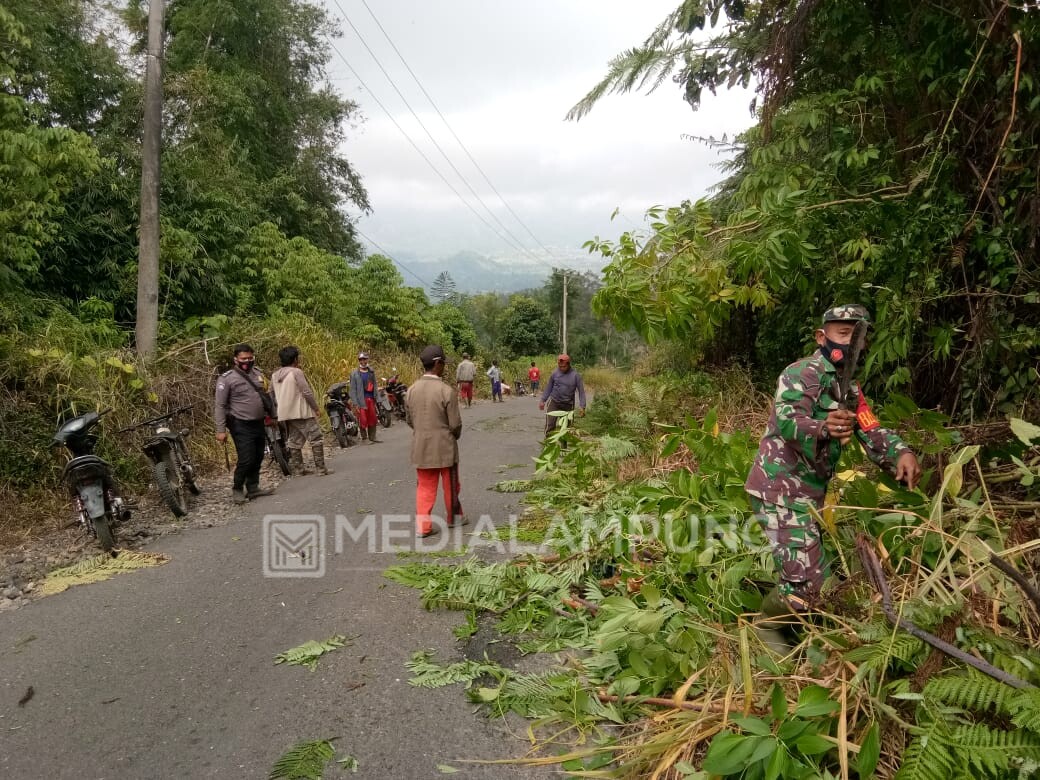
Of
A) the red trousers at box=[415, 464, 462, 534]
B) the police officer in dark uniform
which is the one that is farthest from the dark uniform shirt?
the red trousers at box=[415, 464, 462, 534]

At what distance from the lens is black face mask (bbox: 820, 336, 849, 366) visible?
10.3 feet

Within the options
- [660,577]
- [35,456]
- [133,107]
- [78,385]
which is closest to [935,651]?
[660,577]

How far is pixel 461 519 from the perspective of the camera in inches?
237

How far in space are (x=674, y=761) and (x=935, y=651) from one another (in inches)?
40.9

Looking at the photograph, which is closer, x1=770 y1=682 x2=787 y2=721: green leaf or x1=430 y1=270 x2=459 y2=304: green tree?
x1=770 y1=682 x2=787 y2=721: green leaf

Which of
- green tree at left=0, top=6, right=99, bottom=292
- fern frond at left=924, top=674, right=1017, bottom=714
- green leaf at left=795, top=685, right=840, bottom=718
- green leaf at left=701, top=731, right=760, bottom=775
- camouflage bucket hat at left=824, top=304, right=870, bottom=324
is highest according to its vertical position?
green tree at left=0, top=6, right=99, bottom=292

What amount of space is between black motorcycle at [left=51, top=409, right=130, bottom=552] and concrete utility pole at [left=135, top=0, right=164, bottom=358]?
403cm

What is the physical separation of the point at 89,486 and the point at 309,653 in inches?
127

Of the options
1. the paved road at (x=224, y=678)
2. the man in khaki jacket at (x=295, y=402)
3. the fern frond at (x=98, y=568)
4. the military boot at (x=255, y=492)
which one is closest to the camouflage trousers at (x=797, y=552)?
the paved road at (x=224, y=678)

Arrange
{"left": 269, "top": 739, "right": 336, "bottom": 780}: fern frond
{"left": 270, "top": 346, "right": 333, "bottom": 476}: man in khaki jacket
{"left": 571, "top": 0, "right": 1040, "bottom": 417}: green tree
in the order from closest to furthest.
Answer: {"left": 269, "top": 739, "right": 336, "bottom": 780}: fern frond < {"left": 571, "top": 0, "right": 1040, "bottom": 417}: green tree < {"left": 270, "top": 346, "right": 333, "bottom": 476}: man in khaki jacket

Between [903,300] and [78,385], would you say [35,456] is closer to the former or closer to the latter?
[78,385]

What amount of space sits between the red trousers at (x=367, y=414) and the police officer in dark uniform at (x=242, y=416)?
4.40 metres

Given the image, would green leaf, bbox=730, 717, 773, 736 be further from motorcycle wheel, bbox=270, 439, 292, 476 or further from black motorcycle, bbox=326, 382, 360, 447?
black motorcycle, bbox=326, 382, 360, 447

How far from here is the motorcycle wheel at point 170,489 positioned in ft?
21.2
